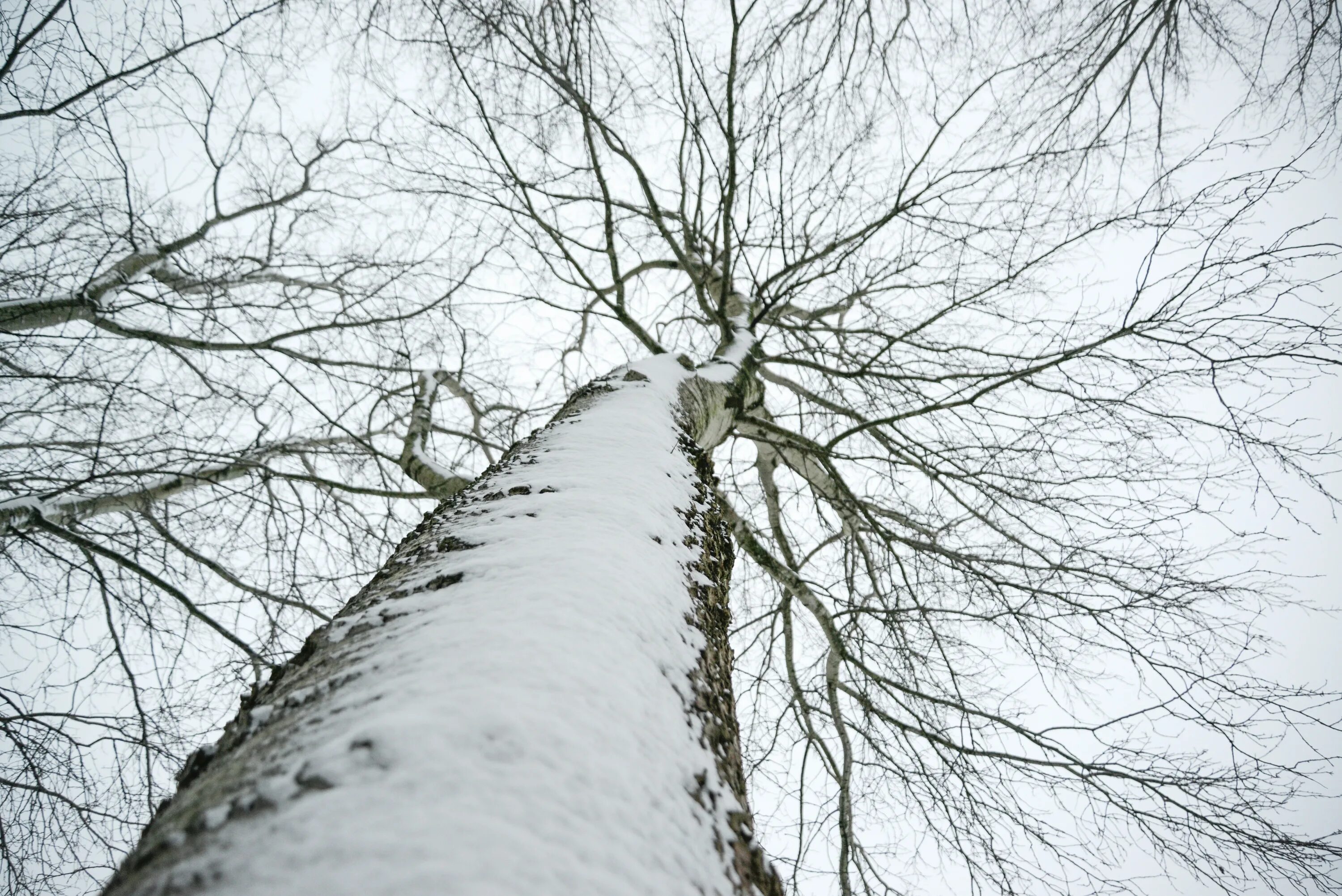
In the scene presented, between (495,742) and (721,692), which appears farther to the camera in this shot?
(721,692)

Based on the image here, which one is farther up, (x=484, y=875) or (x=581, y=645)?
(x=581, y=645)

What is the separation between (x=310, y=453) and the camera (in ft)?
10.2

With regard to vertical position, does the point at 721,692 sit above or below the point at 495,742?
above

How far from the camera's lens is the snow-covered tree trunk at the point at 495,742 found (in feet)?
1.38

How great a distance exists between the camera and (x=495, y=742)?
0.51 meters

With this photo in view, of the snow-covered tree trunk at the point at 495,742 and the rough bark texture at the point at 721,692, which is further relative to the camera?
the rough bark texture at the point at 721,692

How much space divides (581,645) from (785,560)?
10.9 feet

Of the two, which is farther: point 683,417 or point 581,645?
point 683,417

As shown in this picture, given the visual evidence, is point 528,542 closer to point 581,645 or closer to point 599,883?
point 581,645

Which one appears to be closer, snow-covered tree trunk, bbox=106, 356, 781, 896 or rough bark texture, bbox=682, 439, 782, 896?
snow-covered tree trunk, bbox=106, 356, 781, 896

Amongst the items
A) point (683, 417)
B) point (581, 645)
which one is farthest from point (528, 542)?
point (683, 417)

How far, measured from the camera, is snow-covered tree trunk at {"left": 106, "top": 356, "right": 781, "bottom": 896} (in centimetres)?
42

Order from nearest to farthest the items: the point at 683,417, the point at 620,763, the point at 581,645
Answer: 1. the point at 620,763
2. the point at 581,645
3. the point at 683,417

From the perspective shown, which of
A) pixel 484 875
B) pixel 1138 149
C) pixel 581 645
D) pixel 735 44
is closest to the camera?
pixel 484 875
